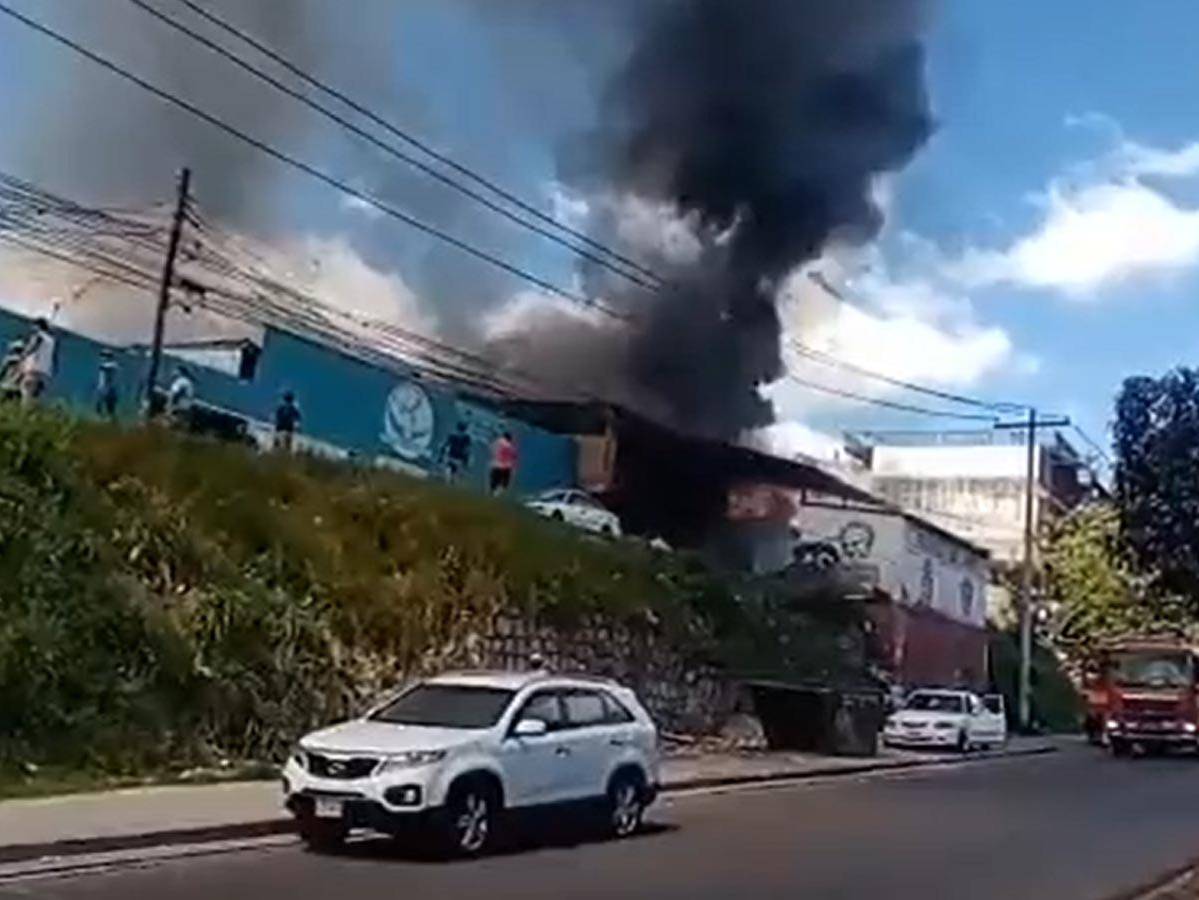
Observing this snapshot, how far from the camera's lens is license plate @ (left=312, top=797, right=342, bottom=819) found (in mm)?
16656

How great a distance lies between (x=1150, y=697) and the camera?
47594 millimetres

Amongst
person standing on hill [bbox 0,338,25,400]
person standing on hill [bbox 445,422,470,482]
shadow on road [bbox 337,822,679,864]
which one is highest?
person standing on hill [bbox 445,422,470,482]

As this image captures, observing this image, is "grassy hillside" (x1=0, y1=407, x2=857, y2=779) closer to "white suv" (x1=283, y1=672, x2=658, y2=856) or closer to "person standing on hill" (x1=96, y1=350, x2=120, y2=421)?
"white suv" (x1=283, y1=672, x2=658, y2=856)

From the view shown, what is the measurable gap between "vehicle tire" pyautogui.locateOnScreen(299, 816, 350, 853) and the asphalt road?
8.4 inches

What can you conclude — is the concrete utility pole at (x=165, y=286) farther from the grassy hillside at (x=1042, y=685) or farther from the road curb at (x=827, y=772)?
the grassy hillside at (x=1042, y=685)

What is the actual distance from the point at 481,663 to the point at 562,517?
7.38 metres

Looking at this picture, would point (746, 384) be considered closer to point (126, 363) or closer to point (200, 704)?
point (126, 363)

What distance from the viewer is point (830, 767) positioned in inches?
1326

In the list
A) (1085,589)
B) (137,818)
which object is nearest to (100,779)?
(137,818)

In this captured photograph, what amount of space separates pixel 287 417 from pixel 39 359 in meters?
5.97

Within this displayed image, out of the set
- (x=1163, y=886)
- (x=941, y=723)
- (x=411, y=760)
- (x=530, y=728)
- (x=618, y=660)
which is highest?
(x=618, y=660)

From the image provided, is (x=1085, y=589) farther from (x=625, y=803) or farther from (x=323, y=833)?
(x=323, y=833)

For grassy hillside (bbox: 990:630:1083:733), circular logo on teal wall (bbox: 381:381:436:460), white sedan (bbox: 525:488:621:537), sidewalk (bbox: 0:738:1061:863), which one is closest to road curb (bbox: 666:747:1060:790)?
sidewalk (bbox: 0:738:1061:863)

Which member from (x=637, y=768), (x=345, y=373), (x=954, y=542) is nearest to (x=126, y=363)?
(x=345, y=373)
